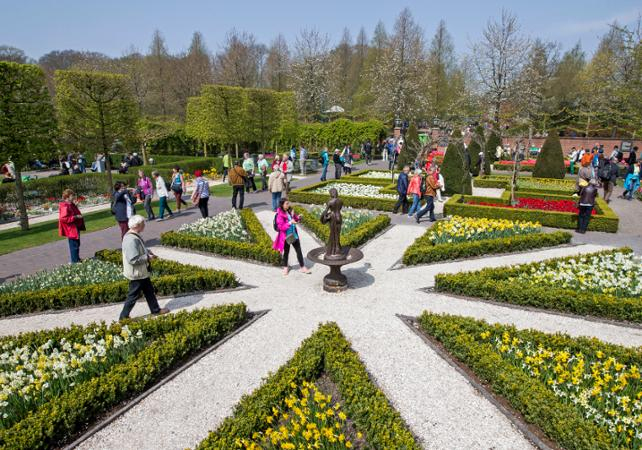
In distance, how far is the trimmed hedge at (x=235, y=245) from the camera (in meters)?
10.1

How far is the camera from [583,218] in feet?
40.8

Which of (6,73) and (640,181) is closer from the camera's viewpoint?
(6,73)

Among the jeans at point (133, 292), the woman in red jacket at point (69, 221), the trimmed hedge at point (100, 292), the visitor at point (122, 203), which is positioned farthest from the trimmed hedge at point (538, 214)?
the woman in red jacket at point (69, 221)

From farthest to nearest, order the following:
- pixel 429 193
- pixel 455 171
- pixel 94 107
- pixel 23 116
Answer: pixel 455 171 < pixel 94 107 < pixel 429 193 < pixel 23 116

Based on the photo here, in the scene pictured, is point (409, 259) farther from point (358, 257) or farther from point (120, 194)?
point (120, 194)

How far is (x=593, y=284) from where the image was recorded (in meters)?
8.01

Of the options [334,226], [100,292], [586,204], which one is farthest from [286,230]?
[586,204]

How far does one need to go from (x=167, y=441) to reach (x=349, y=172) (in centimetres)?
2029

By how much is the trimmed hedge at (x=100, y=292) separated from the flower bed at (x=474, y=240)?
4579 mm

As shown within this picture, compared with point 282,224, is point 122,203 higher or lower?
higher

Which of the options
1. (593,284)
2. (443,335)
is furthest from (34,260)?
(593,284)

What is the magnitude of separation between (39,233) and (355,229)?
33.8 ft

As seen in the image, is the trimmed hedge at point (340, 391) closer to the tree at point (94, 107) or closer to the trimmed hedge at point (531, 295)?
the trimmed hedge at point (531, 295)

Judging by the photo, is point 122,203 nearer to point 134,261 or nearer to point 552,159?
point 134,261
